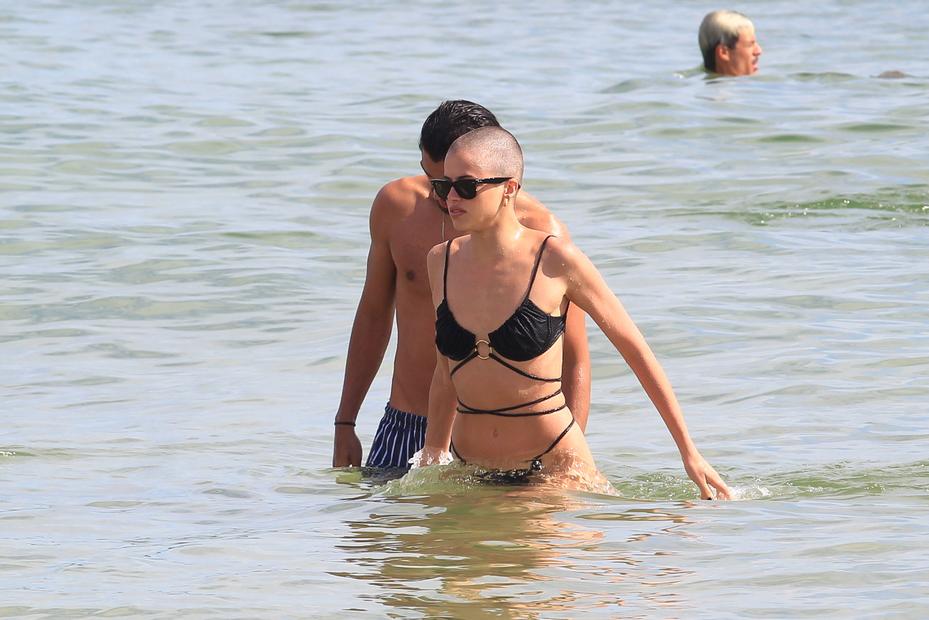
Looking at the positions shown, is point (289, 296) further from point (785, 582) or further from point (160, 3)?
point (160, 3)

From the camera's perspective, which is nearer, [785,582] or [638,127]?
[785,582]

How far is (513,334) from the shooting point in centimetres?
536

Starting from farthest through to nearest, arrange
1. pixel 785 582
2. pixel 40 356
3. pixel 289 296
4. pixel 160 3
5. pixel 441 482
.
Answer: pixel 160 3, pixel 289 296, pixel 40 356, pixel 441 482, pixel 785 582

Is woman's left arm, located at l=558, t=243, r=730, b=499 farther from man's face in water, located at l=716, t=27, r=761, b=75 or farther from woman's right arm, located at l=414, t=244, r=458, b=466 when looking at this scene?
man's face in water, located at l=716, t=27, r=761, b=75

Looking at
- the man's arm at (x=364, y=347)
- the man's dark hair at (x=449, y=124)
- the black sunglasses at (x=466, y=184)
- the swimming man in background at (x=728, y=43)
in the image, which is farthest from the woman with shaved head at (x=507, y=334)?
the swimming man in background at (x=728, y=43)

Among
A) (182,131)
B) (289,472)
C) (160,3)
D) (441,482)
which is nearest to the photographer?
(441,482)

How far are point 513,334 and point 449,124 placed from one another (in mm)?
723

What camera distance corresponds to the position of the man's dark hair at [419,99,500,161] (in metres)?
5.42

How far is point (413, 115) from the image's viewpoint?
1870 centimetres

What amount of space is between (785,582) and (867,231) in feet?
26.1

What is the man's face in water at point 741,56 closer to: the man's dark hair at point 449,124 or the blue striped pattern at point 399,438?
the blue striped pattern at point 399,438

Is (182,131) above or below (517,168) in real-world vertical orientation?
below

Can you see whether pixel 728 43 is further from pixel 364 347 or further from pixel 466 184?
pixel 466 184

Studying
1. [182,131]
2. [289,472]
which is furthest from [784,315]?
[182,131]
